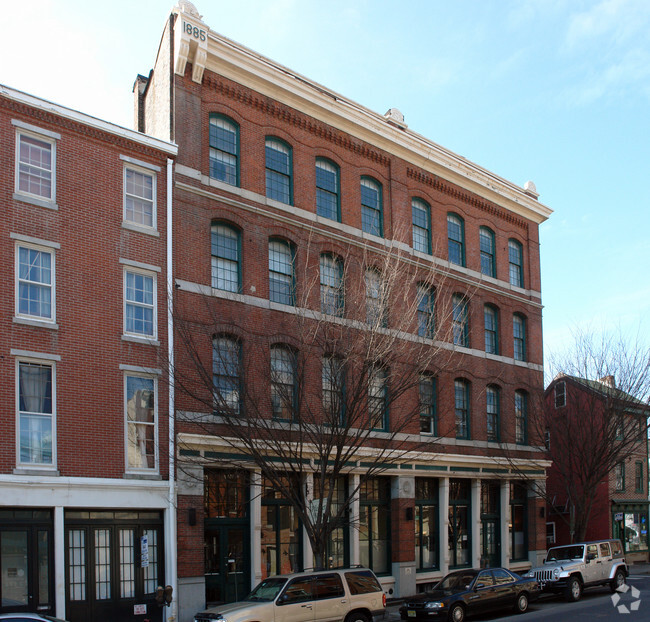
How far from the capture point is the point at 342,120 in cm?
2623

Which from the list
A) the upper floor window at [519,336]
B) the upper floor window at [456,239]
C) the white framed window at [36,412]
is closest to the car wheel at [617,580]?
the upper floor window at [519,336]

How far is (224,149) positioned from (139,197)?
3.46 m

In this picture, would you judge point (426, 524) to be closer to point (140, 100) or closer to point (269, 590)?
point (269, 590)

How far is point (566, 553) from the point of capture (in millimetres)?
24781

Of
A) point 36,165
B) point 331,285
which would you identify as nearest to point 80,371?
point 36,165

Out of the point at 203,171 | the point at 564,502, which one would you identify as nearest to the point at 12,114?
the point at 203,171

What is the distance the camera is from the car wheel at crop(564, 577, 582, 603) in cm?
2338

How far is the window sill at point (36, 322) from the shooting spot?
58.9ft

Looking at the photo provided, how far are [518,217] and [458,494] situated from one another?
1248 centimetres

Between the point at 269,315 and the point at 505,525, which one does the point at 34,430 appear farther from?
the point at 505,525

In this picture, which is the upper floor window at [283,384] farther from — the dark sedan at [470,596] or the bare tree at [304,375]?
the dark sedan at [470,596]

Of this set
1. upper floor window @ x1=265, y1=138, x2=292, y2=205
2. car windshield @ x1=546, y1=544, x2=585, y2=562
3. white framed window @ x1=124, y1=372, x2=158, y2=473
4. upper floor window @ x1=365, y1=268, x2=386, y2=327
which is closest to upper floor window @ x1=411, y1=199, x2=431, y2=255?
upper floor window @ x1=265, y1=138, x2=292, y2=205

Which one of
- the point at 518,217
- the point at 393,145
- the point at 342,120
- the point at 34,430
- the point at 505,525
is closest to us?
the point at 34,430

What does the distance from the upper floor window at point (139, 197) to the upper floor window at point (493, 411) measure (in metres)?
15.6
